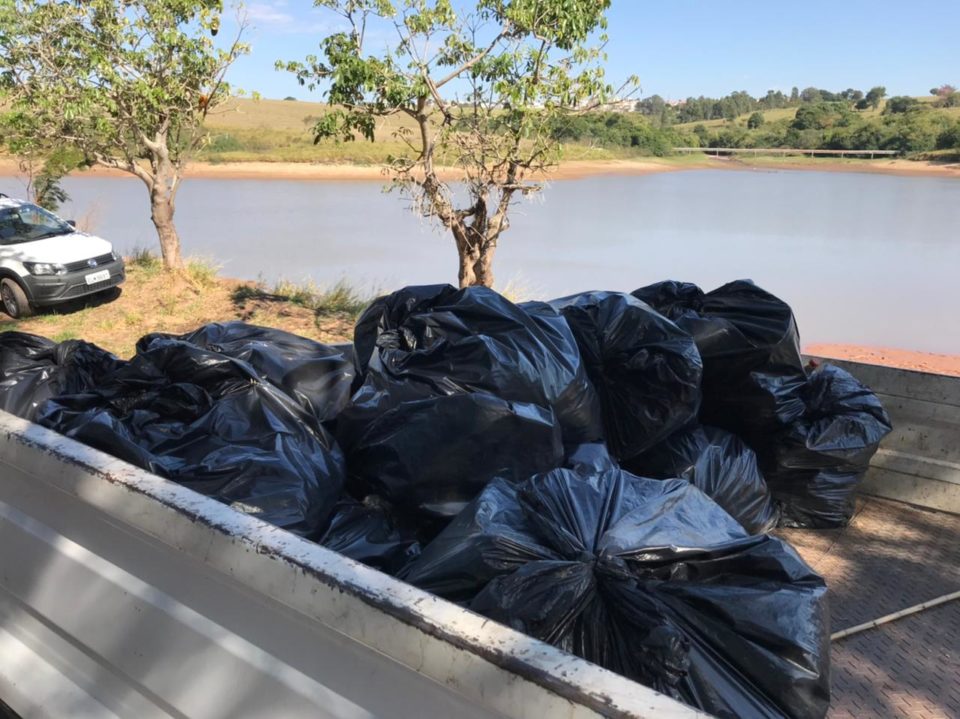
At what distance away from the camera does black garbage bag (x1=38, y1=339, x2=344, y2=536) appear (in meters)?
2.00

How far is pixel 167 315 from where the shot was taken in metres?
8.29

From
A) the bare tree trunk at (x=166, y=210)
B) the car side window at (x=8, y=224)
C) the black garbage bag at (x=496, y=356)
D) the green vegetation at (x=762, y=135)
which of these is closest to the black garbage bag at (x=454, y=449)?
the black garbage bag at (x=496, y=356)

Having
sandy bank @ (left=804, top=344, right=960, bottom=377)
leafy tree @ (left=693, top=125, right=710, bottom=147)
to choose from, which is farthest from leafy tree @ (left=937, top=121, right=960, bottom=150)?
sandy bank @ (left=804, top=344, right=960, bottom=377)

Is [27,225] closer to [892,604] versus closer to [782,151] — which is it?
[892,604]

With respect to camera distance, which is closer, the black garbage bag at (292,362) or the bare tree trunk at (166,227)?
the black garbage bag at (292,362)

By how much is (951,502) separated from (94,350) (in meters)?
3.23

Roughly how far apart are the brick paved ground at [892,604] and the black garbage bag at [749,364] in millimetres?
448

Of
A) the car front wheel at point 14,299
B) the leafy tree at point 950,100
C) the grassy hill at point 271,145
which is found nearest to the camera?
the car front wheel at point 14,299

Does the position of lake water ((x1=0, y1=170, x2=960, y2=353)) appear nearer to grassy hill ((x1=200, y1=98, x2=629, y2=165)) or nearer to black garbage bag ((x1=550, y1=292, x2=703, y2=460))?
grassy hill ((x1=200, y1=98, x2=629, y2=165))

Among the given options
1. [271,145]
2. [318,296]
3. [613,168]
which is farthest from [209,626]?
[271,145]

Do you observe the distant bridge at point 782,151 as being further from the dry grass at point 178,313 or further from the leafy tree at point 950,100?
the dry grass at point 178,313

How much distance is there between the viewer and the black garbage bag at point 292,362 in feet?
8.73

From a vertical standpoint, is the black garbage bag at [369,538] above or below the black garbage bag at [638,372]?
below

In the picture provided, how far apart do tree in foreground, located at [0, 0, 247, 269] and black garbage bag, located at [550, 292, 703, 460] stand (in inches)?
280
